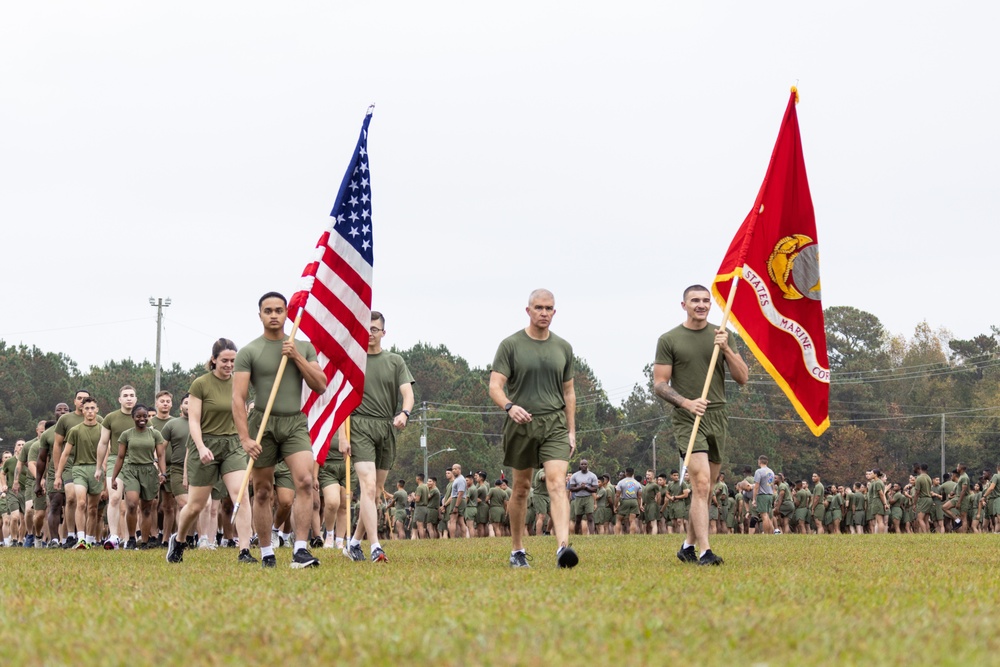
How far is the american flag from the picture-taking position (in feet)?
44.6

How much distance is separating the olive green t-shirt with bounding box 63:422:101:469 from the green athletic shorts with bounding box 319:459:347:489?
18.4 feet

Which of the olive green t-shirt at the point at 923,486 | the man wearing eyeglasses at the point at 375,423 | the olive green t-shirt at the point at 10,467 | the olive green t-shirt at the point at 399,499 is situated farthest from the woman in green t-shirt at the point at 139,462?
the olive green t-shirt at the point at 923,486

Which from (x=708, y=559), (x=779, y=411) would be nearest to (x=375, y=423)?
(x=708, y=559)

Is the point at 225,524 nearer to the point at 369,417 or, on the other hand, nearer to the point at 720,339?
the point at 369,417

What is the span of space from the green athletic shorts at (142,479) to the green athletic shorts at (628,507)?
18336 mm

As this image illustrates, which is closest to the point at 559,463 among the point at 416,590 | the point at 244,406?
the point at 244,406

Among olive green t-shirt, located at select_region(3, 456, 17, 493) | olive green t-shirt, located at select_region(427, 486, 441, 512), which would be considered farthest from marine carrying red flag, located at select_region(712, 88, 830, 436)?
olive green t-shirt, located at select_region(427, 486, 441, 512)

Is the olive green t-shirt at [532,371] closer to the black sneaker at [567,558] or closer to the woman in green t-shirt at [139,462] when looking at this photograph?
the black sneaker at [567,558]

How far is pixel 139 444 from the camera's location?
19.4m

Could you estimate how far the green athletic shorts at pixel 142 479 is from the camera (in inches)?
766

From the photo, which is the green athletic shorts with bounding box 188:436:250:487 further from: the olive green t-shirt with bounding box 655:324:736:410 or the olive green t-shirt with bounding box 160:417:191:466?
the olive green t-shirt with bounding box 655:324:736:410

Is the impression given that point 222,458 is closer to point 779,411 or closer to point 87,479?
point 87,479

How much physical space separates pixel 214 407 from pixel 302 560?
3594mm

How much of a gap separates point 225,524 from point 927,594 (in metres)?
15.6
